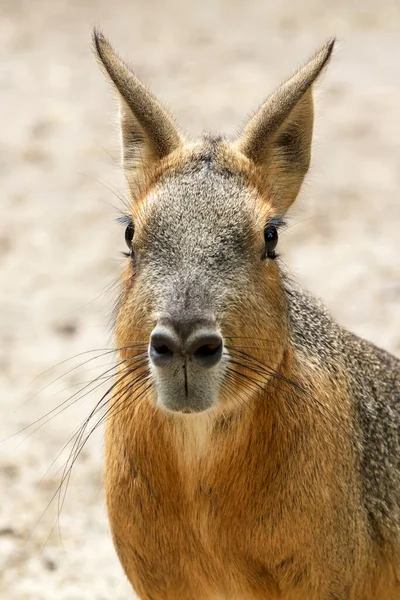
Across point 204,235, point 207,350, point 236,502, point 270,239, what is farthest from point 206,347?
point 236,502

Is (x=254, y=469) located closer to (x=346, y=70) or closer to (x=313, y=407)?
(x=313, y=407)

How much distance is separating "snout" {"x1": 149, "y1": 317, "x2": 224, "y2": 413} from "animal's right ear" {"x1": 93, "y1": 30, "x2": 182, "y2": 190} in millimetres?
941

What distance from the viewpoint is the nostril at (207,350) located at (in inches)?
127

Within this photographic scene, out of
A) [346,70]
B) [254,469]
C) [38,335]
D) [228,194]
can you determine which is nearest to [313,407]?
[254,469]

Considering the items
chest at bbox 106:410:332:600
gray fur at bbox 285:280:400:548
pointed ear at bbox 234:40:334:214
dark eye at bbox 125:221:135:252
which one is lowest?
chest at bbox 106:410:332:600

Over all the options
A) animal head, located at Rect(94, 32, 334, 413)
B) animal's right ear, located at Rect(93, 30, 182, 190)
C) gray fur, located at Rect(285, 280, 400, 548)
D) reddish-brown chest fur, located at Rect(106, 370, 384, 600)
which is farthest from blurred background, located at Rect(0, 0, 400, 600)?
reddish-brown chest fur, located at Rect(106, 370, 384, 600)

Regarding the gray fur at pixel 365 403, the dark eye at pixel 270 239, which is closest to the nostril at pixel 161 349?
the dark eye at pixel 270 239

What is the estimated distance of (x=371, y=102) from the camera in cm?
973

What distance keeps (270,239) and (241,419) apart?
65 centimetres

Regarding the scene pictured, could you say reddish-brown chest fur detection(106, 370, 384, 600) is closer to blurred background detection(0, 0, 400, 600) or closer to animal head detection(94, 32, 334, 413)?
animal head detection(94, 32, 334, 413)

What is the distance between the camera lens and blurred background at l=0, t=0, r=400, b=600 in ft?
18.9

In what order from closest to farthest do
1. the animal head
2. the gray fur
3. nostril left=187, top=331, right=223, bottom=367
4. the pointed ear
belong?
nostril left=187, top=331, right=223, bottom=367 < the animal head < the pointed ear < the gray fur

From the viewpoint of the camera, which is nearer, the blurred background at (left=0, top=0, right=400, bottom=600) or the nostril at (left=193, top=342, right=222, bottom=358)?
the nostril at (left=193, top=342, right=222, bottom=358)

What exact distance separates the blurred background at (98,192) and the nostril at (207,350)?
1.19 meters
